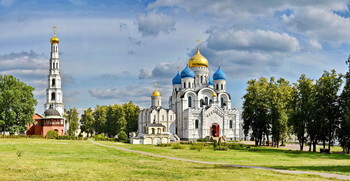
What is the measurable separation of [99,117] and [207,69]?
2885 cm

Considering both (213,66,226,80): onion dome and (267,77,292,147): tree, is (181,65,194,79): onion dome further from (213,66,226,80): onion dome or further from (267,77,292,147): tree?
(267,77,292,147): tree

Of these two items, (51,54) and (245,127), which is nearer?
(245,127)

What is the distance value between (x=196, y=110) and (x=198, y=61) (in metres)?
12.4

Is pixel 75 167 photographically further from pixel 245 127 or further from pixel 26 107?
pixel 26 107

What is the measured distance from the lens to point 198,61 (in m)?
81.5

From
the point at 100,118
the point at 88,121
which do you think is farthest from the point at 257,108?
the point at 88,121

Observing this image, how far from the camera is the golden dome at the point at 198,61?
8150 centimetres

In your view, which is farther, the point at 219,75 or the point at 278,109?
the point at 219,75

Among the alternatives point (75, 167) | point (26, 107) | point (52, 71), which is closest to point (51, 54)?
point (52, 71)

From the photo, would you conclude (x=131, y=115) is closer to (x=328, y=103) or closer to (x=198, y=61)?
(x=198, y=61)

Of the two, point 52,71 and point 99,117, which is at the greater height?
point 52,71

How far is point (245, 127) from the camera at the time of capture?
2235 inches

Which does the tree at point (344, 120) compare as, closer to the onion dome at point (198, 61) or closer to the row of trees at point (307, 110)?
the row of trees at point (307, 110)

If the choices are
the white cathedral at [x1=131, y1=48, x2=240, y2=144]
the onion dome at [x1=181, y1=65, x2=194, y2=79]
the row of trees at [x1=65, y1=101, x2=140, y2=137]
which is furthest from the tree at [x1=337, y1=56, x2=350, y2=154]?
the row of trees at [x1=65, y1=101, x2=140, y2=137]
